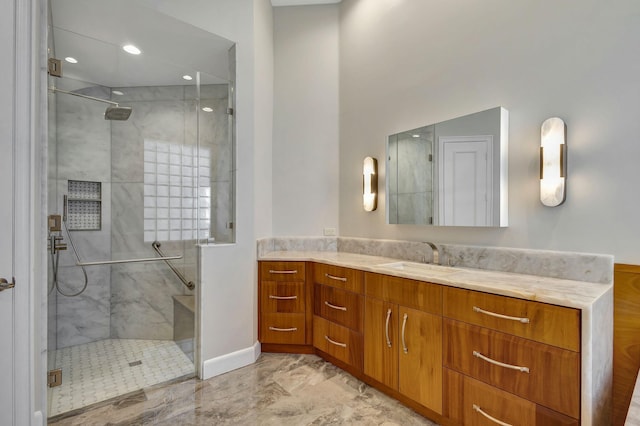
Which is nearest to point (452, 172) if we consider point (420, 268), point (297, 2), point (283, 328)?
point (420, 268)

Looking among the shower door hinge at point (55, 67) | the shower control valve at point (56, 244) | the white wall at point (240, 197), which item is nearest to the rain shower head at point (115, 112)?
the shower door hinge at point (55, 67)

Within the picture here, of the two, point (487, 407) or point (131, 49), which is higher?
point (131, 49)

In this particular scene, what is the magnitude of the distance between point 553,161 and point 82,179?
10.6 feet

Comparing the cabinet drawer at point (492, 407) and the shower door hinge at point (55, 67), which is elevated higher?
the shower door hinge at point (55, 67)

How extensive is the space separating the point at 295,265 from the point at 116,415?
1.56 metres

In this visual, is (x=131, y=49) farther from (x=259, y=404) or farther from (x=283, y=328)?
(x=259, y=404)

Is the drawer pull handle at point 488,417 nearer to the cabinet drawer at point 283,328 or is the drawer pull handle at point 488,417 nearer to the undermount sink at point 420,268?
the undermount sink at point 420,268

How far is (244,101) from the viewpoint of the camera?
266cm

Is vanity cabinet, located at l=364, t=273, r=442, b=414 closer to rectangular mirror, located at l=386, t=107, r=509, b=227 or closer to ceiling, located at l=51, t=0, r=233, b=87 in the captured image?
rectangular mirror, located at l=386, t=107, r=509, b=227

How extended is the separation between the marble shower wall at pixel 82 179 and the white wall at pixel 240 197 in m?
0.89

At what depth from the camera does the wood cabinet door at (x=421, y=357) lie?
5.73ft

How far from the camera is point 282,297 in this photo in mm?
2730

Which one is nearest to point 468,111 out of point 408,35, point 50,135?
point 408,35

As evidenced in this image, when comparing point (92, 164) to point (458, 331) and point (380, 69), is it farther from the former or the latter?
point (458, 331)
